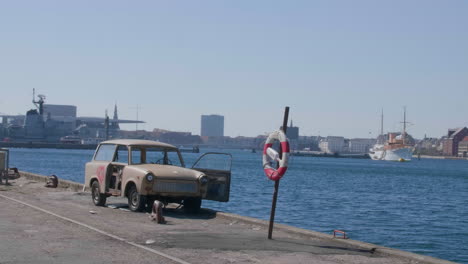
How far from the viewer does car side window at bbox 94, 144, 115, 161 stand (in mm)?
18562

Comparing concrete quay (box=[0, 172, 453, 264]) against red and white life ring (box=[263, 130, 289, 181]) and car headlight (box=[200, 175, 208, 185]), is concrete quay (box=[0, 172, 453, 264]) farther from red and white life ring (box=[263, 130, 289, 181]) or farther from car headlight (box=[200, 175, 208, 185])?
red and white life ring (box=[263, 130, 289, 181])

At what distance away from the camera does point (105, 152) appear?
1886 cm

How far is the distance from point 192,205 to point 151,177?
1688mm

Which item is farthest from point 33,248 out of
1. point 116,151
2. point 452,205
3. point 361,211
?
point 452,205

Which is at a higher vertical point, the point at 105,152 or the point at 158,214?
the point at 105,152

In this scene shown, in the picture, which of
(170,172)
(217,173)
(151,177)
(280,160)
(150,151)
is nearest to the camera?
(280,160)

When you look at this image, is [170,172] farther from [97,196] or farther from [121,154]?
[97,196]

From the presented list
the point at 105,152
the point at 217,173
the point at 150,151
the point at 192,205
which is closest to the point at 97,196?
the point at 105,152

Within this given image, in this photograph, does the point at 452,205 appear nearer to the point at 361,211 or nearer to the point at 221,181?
the point at 361,211

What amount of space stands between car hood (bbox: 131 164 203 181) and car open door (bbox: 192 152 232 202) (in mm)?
844

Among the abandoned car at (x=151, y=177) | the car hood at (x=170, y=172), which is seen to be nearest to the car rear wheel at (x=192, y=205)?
the abandoned car at (x=151, y=177)

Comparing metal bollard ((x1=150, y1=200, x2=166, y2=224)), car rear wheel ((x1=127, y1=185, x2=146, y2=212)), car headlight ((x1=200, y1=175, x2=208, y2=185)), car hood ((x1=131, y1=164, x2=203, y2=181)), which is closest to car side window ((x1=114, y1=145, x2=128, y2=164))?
car hood ((x1=131, y1=164, x2=203, y2=181))

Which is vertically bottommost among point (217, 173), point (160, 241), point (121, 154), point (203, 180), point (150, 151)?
point (160, 241)

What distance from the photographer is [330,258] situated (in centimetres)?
1152
